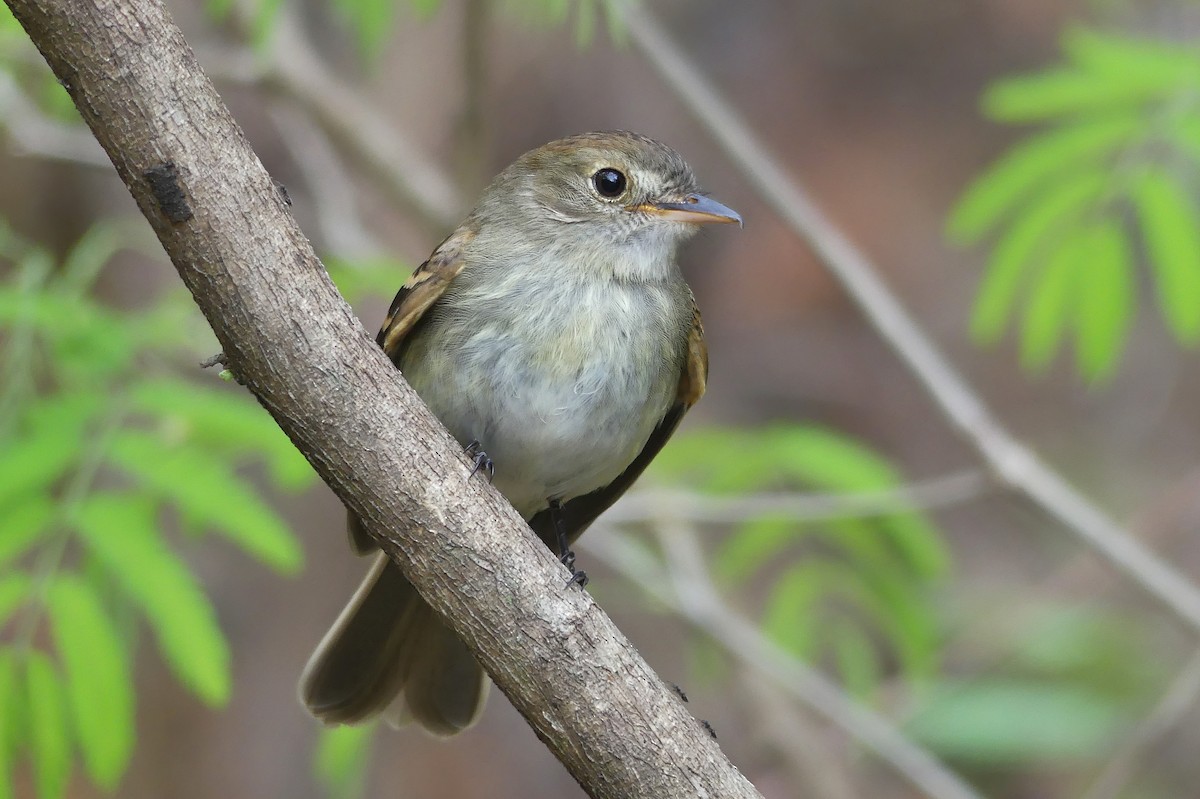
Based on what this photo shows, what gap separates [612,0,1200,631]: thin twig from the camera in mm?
4723

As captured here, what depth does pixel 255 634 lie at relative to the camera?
7668mm

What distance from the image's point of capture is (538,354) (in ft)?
11.6

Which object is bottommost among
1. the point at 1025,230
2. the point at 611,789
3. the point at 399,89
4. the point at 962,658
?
the point at 962,658

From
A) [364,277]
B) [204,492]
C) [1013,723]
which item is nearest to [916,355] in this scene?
[364,277]

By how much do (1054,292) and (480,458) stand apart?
6.82 ft

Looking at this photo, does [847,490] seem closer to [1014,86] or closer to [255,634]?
[1014,86]

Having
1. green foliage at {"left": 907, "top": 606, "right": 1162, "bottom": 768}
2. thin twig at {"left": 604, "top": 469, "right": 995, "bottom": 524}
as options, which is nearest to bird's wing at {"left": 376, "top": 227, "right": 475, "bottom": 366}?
thin twig at {"left": 604, "top": 469, "right": 995, "bottom": 524}

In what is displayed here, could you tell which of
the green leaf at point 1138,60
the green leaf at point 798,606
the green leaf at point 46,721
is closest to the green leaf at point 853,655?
the green leaf at point 798,606

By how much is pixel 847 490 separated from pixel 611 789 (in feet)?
7.31

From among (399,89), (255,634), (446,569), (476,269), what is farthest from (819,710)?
Result: (399,89)

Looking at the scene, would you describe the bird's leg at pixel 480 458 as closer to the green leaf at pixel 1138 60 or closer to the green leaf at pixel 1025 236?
the green leaf at pixel 1025 236

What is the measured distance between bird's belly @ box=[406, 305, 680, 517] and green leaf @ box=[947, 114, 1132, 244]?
1343mm

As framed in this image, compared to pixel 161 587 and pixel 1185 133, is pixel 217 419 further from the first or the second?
pixel 1185 133

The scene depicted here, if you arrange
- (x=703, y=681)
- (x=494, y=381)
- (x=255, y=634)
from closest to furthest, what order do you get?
(x=494, y=381) < (x=703, y=681) < (x=255, y=634)
